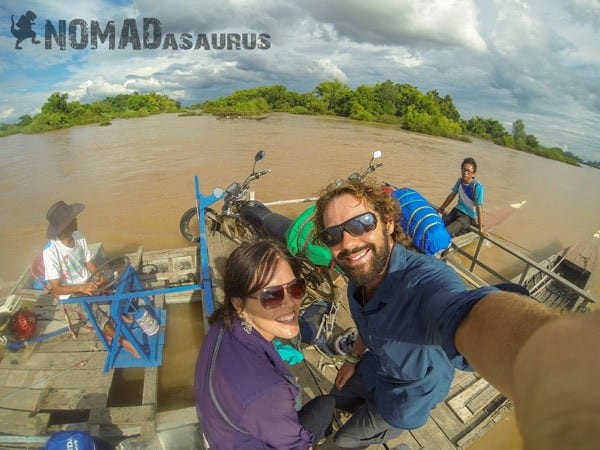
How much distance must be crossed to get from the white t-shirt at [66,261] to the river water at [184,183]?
1.45 metres

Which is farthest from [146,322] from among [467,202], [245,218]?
[467,202]

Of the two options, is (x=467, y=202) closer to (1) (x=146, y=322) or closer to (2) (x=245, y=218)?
(2) (x=245, y=218)

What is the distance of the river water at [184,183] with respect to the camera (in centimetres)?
739

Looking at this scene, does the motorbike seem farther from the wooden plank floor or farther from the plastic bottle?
the wooden plank floor

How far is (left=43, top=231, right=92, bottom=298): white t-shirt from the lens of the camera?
123 inches

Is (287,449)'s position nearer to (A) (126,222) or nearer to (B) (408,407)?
(B) (408,407)

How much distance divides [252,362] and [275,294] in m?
0.43

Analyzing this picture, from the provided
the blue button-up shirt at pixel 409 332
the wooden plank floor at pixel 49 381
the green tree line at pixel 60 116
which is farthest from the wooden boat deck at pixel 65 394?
the green tree line at pixel 60 116

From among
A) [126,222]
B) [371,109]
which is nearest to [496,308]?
[126,222]

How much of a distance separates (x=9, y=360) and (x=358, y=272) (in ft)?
13.2

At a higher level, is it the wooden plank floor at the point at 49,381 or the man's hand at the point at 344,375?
the man's hand at the point at 344,375

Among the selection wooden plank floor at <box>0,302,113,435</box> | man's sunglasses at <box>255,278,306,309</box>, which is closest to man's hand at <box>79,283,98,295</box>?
wooden plank floor at <box>0,302,113,435</box>

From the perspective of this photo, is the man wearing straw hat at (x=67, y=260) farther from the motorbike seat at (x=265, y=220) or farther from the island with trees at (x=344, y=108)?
the island with trees at (x=344, y=108)

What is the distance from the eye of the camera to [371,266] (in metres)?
1.76
